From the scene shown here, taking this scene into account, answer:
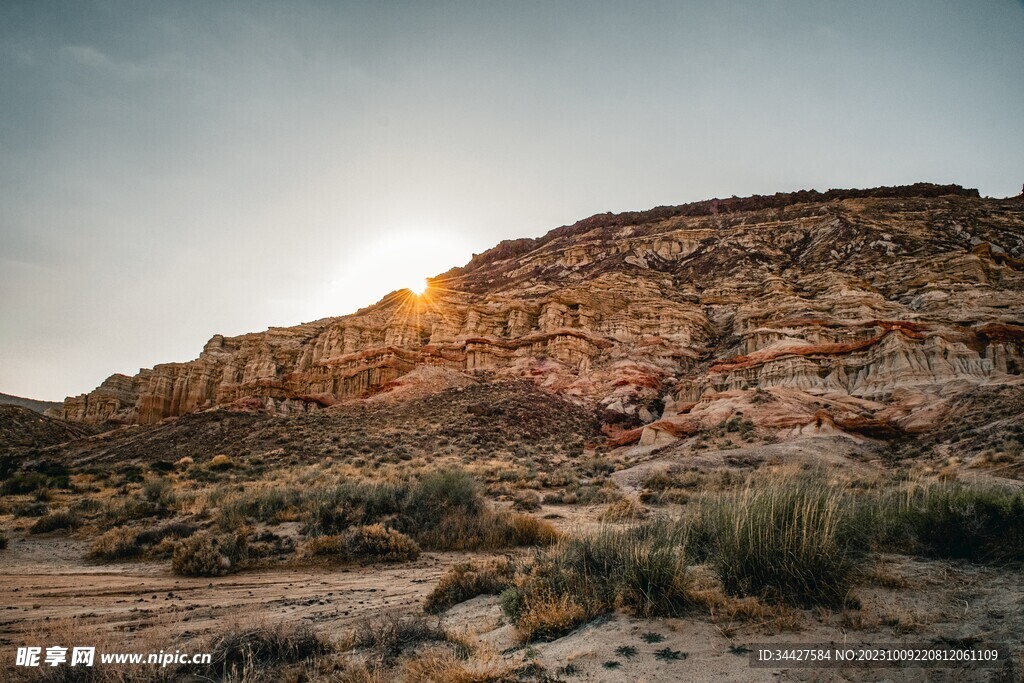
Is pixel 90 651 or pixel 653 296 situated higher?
pixel 653 296

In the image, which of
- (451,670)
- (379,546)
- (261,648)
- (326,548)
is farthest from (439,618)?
(326,548)

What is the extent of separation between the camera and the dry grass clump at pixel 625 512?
11797 millimetres

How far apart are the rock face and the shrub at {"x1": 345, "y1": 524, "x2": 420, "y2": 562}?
20586 millimetres

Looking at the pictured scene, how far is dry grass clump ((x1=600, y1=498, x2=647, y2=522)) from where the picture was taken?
11797 millimetres

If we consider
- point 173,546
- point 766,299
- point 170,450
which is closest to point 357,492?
point 173,546

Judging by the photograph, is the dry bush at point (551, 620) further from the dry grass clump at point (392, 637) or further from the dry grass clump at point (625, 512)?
the dry grass clump at point (625, 512)

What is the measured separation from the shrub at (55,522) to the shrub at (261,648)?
10.7m

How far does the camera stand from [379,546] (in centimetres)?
930

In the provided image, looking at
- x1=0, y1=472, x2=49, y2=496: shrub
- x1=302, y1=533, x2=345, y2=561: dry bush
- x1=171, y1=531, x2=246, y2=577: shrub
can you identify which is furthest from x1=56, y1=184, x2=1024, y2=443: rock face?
x1=0, y1=472, x2=49, y2=496: shrub

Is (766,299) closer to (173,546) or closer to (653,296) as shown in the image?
(653,296)

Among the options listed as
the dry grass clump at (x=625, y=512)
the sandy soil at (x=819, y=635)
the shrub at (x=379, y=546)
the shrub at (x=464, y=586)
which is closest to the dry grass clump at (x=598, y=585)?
the sandy soil at (x=819, y=635)

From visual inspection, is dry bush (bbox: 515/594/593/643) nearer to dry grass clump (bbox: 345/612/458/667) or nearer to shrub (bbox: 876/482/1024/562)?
dry grass clump (bbox: 345/612/458/667)

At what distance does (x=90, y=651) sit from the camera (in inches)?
167

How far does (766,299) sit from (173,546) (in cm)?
4639
